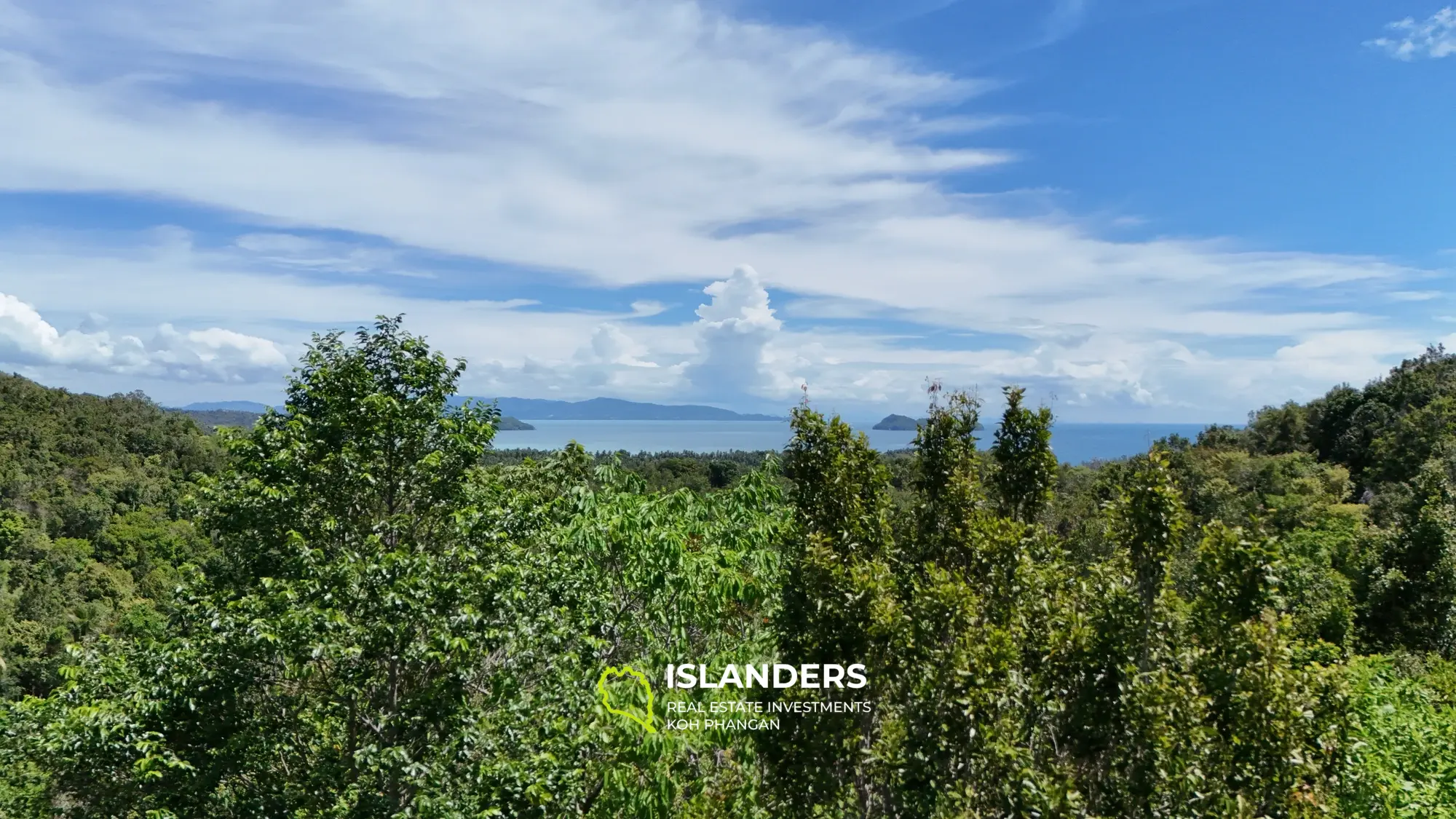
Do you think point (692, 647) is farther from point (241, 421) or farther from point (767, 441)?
point (241, 421)

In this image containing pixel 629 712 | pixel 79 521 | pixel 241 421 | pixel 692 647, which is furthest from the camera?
pixel 241 421

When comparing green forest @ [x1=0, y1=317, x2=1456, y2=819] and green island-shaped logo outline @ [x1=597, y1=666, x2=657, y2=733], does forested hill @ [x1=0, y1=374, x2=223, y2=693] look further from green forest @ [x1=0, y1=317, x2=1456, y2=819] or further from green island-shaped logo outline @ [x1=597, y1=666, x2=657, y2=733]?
green island-shaped logo outline @ [x1=597, y1=666, x2=657, y2=733]

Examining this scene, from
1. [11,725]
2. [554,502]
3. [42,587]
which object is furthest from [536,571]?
[42,587]

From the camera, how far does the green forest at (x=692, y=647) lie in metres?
5.91

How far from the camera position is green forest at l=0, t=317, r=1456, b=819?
5.91 meters

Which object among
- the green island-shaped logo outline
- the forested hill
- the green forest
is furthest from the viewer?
the forested hill

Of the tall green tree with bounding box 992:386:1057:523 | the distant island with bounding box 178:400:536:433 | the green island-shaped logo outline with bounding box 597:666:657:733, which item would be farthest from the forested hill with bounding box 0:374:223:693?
the tall green tree with bounding box 992:386:1057:523

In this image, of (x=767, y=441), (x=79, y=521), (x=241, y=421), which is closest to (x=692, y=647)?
(x=767, y=441)

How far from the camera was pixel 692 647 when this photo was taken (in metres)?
11.9

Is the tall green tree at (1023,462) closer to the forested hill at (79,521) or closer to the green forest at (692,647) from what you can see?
the green forest at (692,647)

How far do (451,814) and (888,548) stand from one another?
15.4 feet

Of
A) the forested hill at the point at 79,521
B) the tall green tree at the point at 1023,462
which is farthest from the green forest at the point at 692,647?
the forested hill at the point at 79,521

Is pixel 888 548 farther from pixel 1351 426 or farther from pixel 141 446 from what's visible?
pixel 141 446

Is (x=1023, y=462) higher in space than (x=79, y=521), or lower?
higher
